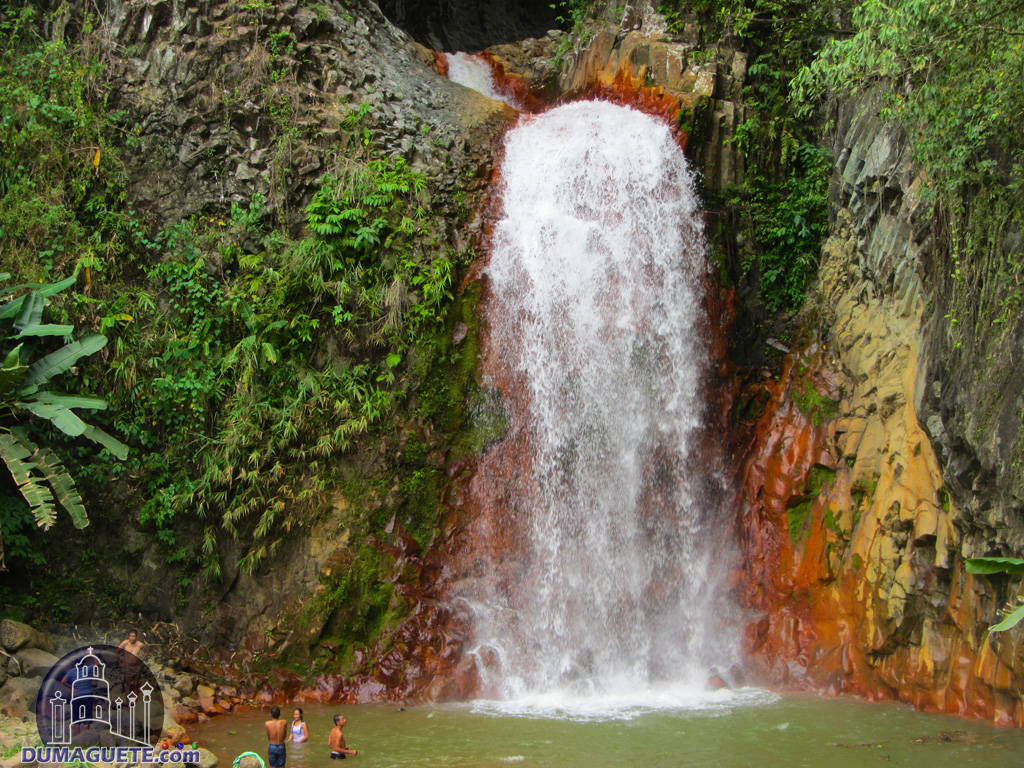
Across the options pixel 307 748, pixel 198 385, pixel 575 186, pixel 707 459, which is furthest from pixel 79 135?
pixel 707 459

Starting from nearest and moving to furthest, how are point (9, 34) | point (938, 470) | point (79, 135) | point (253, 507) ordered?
point (938, 470) → point (253, 507) → point (79, 135) → point (9, 34)

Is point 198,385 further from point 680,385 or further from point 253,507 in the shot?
point 680,385

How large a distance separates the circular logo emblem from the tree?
5.82 feet

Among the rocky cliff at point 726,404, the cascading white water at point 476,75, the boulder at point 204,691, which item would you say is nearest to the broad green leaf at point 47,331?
the rocky cliff at point 726,404

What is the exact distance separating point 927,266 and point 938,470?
2575mm

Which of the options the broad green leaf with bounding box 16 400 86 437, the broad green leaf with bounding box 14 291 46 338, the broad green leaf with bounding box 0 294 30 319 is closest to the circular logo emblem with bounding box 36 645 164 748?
the broad green leaf with bounding box 16 400 86 437

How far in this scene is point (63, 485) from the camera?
9422mm

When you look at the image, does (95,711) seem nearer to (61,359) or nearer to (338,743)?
(338,743)

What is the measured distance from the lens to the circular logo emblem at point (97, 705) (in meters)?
7.29

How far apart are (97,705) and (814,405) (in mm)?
9829

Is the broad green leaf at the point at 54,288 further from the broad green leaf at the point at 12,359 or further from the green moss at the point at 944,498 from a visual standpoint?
the green moss at the point at 944,498

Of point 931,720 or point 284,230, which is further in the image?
point 284,230

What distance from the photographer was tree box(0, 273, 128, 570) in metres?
9.21

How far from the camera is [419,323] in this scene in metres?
11.6
